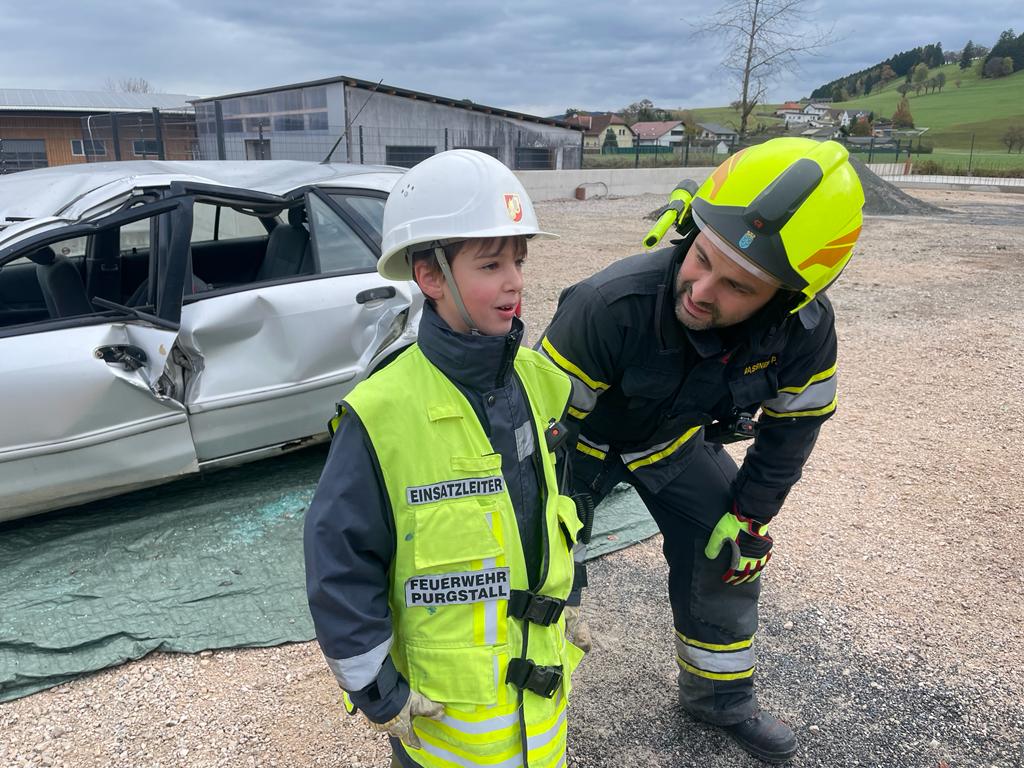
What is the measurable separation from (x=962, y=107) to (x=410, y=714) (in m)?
103

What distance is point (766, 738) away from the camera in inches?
90.1

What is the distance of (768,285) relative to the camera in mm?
1870

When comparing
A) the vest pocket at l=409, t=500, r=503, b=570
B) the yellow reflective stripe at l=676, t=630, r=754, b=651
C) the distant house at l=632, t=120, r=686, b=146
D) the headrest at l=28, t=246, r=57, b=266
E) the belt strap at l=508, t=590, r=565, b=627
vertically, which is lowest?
the yellow reflective stripe at l=676, t=630, r=754, b=651

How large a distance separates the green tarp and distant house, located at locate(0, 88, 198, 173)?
32.3 ft

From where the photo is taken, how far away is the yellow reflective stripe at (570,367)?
6.70 feet

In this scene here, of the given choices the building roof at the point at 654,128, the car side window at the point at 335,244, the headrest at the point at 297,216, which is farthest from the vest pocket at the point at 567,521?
the building roof at the point at 654,128

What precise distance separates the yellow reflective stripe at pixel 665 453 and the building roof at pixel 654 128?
64.0m

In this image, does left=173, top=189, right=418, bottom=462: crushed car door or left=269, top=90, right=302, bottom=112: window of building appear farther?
left=269, top=90, right=302, bottom=112: window of building

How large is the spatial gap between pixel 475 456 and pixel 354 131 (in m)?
17.2

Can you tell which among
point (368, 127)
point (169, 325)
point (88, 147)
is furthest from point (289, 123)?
point (169, 325)

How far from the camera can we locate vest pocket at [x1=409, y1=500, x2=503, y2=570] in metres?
1.36

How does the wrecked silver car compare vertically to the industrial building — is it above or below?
below

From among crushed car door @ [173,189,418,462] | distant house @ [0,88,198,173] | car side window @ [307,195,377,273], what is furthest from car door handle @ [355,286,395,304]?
distant house @ [0,88,198,173]

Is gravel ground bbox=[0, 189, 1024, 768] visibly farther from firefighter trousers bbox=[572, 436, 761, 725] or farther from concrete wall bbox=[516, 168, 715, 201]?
concrete wall bbox=[516, 168, 715, 201]
